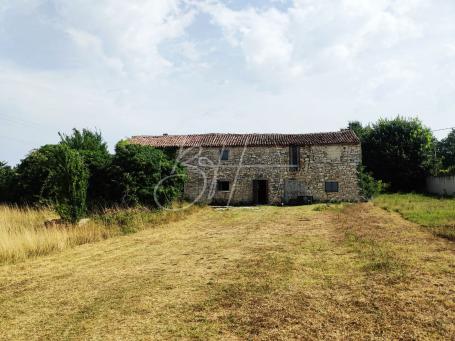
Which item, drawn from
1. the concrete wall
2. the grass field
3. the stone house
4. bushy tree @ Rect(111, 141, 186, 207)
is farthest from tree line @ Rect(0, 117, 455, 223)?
the grass field

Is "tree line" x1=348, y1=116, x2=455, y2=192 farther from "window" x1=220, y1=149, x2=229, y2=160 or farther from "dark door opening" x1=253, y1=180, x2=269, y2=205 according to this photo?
"window" x1=220, y1=149, x2=229, y2=160

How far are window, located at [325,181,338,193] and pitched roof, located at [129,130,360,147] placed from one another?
112 inches

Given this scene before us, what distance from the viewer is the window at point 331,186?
27625 millimetres

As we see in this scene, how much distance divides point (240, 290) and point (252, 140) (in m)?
23.0

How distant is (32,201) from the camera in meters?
19.7

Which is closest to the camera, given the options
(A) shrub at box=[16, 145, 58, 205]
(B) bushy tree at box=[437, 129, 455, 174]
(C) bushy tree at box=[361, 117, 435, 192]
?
(A) shrub at box=[16, 145, 58, 205]

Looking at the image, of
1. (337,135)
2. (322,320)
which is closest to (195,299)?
(322,320)

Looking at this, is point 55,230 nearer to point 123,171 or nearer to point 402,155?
point 123,171

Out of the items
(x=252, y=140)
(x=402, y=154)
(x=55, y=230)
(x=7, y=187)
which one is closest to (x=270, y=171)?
(x=252, y=140)

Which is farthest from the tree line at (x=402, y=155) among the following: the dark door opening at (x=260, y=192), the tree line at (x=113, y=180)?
the tree line at (x=113, y=180)

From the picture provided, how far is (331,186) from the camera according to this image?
90.8 feet

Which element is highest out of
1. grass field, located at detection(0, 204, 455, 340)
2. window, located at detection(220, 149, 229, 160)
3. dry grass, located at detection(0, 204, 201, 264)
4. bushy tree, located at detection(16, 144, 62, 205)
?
window, located at detection(220, 149, 229, 160)

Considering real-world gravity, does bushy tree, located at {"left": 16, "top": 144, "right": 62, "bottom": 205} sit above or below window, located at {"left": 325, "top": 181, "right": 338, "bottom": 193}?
above

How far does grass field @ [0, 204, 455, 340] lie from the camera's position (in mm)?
4727
